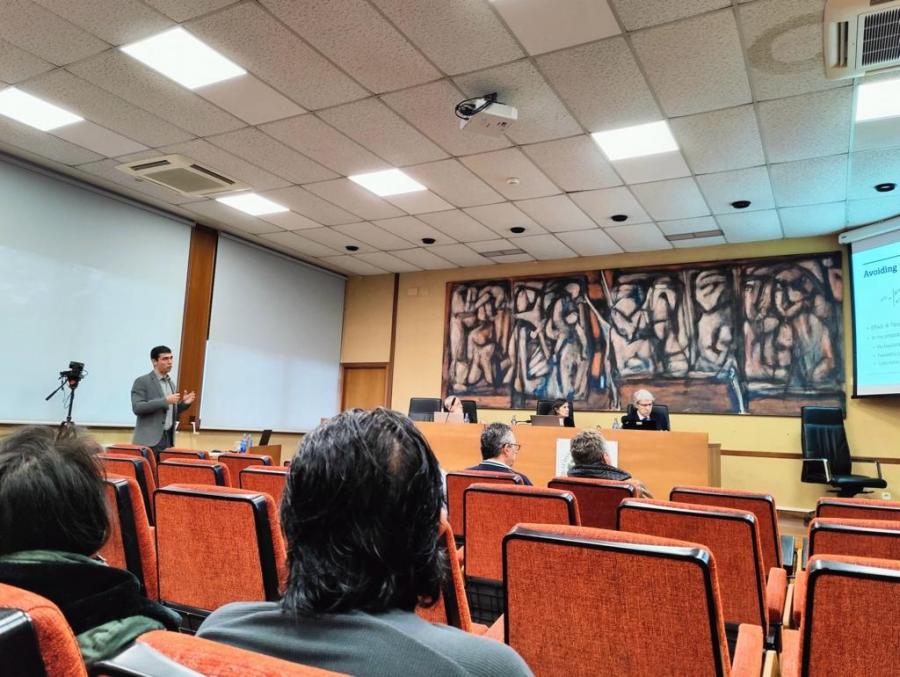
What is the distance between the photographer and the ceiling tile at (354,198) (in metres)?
5.88

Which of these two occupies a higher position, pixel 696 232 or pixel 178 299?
pixel 696 232

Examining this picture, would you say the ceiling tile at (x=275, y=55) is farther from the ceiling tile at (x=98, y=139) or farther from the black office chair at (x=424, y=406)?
the black office chair at (x=424, y=406)

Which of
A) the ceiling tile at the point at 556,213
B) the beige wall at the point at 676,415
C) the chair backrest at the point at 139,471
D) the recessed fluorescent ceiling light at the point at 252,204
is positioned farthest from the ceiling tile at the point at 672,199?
the chair backrest at the point at 139,471

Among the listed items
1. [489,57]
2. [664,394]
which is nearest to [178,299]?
[489,57]

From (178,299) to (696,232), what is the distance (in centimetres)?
596

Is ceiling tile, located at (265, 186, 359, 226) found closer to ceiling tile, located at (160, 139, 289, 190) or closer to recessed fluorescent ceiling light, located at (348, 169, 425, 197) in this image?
ceiling tile, located at (160, 139, 289, 190)

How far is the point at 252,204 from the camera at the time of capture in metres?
6.54

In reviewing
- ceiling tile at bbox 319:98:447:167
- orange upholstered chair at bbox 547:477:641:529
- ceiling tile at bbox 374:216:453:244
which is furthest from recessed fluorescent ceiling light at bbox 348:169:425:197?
orange upholstered chair at bbox 547:477:641:529

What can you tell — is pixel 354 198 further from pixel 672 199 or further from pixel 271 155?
pixel 672 199

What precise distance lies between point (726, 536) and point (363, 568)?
4.14ft

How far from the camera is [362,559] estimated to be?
75 cm

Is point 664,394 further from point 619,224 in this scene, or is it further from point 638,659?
point 638,659

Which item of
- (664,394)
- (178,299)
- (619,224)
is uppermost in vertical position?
(619,224)

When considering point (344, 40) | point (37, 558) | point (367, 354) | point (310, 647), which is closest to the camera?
point (310, 647)
